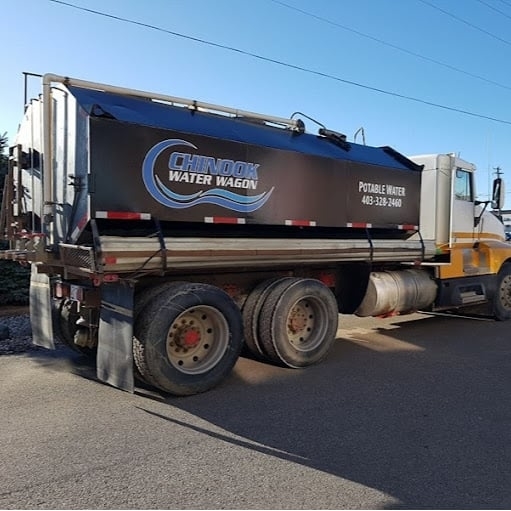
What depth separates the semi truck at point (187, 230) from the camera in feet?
17.4

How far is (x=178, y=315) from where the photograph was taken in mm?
5488

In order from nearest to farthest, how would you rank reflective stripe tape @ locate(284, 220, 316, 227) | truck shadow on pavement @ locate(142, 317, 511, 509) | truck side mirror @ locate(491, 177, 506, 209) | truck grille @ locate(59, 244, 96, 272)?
truck shadow on pavement @ locate(142, 317, 511, 509)
truck grille @ locate(59, 244, 96, 272)
reflective stripe tape @ locate(284, 220, 316, 227)
truck side mirror @ locate(491, 177, 506, 209)

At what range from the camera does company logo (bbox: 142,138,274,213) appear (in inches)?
217

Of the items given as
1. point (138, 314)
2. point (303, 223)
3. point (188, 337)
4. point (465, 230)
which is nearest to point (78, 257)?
point (138, 314)

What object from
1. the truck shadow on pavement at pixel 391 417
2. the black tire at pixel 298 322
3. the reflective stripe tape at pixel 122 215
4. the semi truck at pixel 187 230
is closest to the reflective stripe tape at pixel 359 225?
the semi truck at pixel 187 230

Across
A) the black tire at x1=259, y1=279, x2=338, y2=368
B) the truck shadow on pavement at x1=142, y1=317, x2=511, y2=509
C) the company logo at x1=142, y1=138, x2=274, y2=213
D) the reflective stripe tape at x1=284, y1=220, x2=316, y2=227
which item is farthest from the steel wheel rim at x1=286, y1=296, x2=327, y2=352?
the company logo at x1=142, y1=138, x2=274, y2=213

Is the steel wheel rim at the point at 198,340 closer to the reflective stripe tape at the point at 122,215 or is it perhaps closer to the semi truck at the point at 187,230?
the semi truck at the point at 187,230

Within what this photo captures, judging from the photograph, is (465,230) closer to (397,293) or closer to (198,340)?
(397,293)

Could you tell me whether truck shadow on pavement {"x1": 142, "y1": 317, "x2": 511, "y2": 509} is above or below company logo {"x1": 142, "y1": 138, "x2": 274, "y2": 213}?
below

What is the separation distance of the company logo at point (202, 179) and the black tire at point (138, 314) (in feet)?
2.95

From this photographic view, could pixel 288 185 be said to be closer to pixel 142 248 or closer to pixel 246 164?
pixel 246 164

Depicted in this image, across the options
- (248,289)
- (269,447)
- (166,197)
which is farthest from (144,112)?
(269,447)

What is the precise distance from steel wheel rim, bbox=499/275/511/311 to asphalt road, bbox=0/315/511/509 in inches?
154

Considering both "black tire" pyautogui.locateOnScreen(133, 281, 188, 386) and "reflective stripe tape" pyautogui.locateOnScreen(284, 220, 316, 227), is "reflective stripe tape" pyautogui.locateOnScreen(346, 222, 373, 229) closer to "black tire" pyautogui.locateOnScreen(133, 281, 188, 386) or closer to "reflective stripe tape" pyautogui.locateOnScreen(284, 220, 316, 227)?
"reflective stripe tape" pyautogui.locateOnScreen(284, 220, 316, 227)
